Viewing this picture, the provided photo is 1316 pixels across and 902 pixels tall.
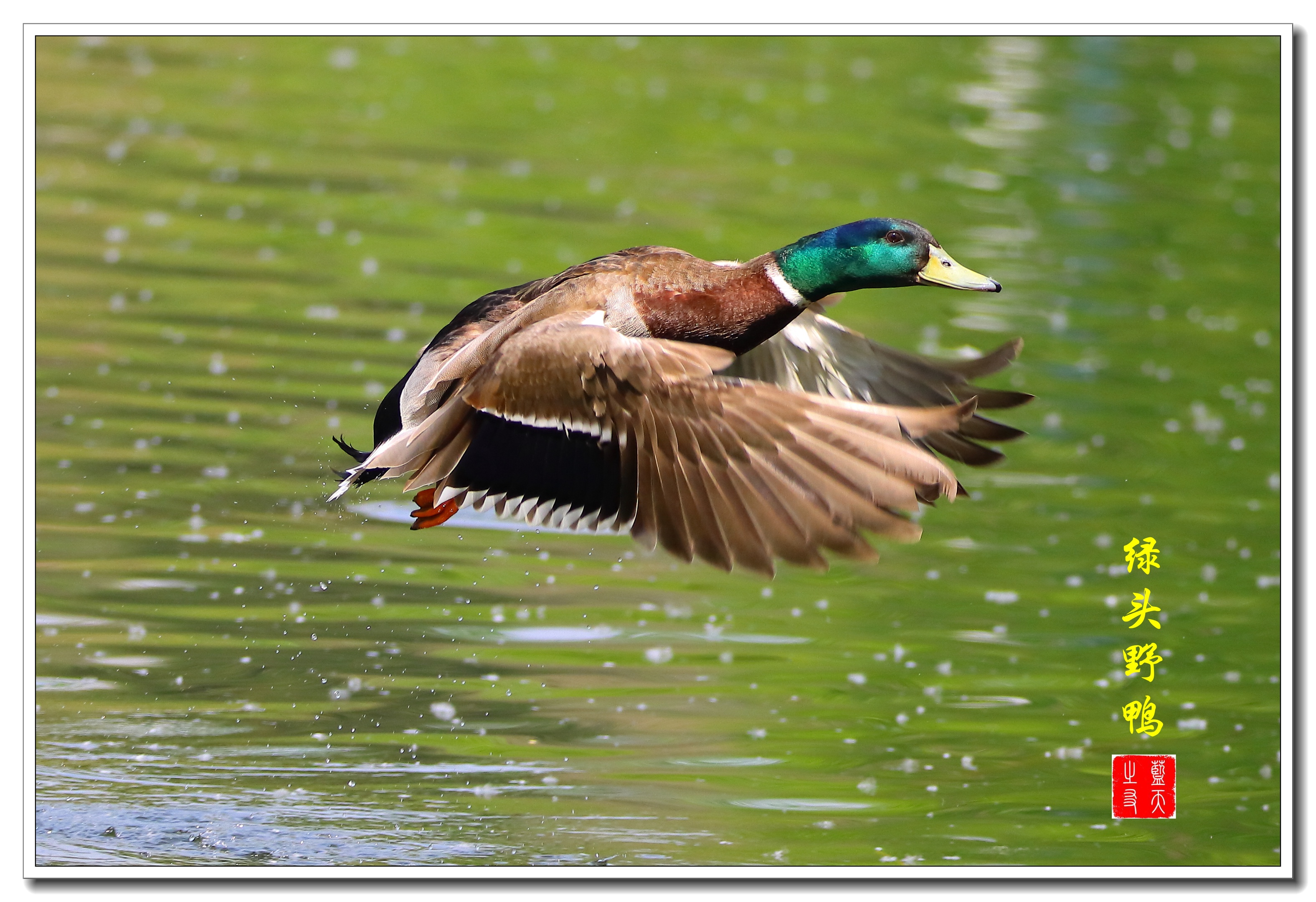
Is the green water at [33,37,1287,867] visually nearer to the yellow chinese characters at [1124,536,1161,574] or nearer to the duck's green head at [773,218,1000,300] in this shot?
the yellow chinese characters at [1124,536,1161,574]

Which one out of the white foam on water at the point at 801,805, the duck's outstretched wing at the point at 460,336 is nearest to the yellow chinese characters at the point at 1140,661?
the white foam on water at the point at 801,805

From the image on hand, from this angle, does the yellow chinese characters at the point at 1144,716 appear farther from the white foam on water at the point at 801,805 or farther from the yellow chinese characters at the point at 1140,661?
the white foam on water at the point at 801,805

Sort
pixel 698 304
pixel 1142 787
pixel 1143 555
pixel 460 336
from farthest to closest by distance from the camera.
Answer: pixel 1143 555
pixel 1142 787
pixel 460 336
pixel 698 304

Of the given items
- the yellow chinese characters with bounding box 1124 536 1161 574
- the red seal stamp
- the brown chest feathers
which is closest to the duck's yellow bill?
the brown chest feathers

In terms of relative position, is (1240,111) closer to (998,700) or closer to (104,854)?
(998,700)

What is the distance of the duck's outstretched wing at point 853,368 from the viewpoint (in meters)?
6.50

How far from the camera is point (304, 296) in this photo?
9836mm

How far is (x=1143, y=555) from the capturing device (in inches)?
298

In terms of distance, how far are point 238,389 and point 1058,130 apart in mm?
7958

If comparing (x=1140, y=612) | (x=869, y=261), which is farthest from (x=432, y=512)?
(x=1140, y=612)

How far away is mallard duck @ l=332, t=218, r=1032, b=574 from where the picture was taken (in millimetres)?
4723

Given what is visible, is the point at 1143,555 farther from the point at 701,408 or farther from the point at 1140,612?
the point at 701,408

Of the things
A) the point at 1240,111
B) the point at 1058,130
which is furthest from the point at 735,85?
the point at 1240,111

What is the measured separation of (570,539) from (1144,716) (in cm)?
260
